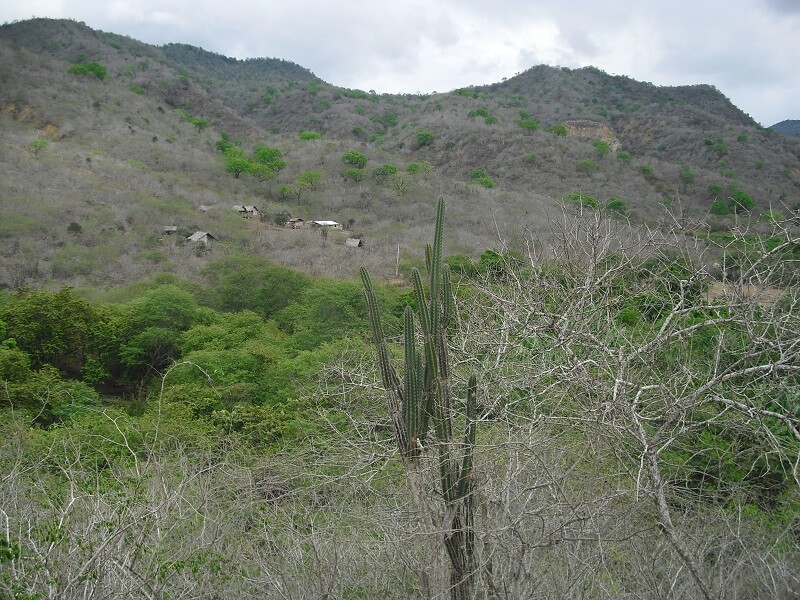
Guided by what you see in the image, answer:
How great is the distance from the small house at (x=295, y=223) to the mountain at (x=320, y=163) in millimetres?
660

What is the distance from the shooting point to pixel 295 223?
34.1 m

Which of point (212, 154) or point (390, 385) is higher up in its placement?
point (212, 154)

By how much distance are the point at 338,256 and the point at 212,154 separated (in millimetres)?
24724

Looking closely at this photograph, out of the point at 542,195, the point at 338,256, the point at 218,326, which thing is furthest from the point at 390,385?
the point at 542,195

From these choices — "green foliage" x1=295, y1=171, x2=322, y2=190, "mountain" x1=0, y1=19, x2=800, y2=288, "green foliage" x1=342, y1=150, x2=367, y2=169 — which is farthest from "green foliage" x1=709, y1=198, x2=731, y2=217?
"green foliage" x1=295, y1=171, x2=322, y2=190

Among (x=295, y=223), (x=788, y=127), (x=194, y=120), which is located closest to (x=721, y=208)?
(x=295, y=223)

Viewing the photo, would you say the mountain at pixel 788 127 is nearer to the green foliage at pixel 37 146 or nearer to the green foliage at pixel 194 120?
the green foliage at pixel 194 120

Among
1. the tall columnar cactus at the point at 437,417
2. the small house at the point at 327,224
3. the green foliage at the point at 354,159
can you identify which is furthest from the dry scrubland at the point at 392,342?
the small house at the point at 327,224

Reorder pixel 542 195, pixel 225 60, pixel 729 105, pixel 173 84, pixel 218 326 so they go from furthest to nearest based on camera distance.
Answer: pixel 225 60
pixel 729 105
pixel 173 84
pixel 542 195
pixel 218 326

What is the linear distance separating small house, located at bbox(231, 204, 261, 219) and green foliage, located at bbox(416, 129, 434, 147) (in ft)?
79.5

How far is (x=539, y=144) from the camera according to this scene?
5041cm

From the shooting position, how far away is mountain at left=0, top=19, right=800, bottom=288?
26.7 metres

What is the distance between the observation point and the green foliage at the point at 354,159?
45.6 metres

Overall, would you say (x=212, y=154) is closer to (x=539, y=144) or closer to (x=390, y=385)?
(x=539, y=144)
